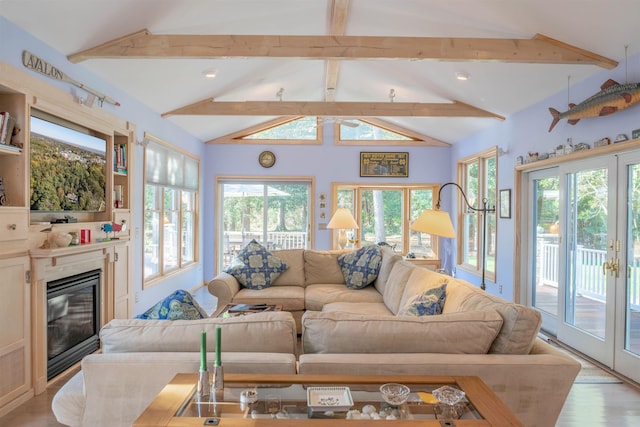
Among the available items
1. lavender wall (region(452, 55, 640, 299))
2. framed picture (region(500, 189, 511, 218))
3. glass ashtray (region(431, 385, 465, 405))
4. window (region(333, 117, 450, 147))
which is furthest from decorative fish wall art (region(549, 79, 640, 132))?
window (region(333, 117, 450, 147))

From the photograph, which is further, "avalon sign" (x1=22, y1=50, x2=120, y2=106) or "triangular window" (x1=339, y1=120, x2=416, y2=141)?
"triangular window" (x1=339, y1=120, x2=416, y2=141)

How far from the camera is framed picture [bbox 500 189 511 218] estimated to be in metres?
5.50

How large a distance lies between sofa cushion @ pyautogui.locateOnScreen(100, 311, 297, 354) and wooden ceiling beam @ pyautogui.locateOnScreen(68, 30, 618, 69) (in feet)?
7.63

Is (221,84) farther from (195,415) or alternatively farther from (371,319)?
(195,415)

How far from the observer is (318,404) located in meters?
1.46

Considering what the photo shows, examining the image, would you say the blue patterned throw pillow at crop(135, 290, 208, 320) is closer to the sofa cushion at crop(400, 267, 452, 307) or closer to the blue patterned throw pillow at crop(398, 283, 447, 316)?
the blue patterned throw pillow at crop(398, 283, 447, 316)

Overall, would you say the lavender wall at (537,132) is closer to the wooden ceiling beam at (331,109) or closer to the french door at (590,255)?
the french door at (590,255)

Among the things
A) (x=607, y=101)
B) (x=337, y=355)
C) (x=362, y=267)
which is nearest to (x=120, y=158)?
(x=362, y=267)

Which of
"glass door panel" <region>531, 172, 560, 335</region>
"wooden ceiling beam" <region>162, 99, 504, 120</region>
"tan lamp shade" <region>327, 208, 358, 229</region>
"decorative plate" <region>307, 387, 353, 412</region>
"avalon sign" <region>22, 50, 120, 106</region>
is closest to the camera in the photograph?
"decorative plate" <region>307, 387, 353, 412</region>

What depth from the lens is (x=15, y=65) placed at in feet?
9.42

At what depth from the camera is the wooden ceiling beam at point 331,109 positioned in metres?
5.66

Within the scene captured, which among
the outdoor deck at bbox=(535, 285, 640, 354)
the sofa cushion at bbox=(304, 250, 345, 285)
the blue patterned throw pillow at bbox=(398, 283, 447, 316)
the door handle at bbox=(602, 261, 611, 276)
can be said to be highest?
the door handle at bbox=(602, 261, 611, 276)

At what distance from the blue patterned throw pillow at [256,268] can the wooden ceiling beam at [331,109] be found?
186cm

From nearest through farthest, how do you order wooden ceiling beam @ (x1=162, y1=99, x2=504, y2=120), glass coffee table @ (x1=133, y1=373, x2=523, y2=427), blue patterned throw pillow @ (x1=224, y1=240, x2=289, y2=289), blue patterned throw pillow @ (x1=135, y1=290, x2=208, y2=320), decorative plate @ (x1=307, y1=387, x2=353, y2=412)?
glass coffee table @ (x1=133, y1=373, x2=523, y2=427)
decorative plate @ (x1=307, y1=387, x2=353, y2=412)
blue patterned throw pillow @ (x1=135, y1=290, x2=208, y2=320)
blue patterned throw pillow @ (x1=224, y1=240, x2=289, y2=289)
wooden ceiling beam @ (x1=162, y1=99, x2=504, y2=120)
